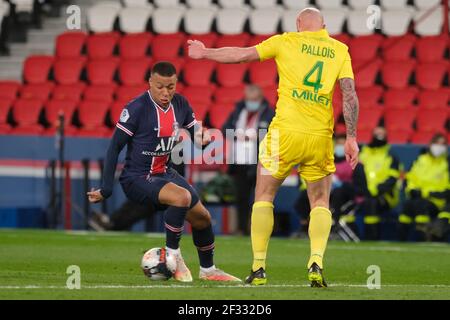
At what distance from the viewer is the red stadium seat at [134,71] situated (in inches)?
855

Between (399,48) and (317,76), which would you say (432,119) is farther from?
(317,76)

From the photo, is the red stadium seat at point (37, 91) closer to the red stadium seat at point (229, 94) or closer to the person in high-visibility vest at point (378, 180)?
the red stadium seat at point (229, 94)

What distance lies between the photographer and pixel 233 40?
21.8 m

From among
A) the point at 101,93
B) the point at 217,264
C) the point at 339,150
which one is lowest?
the point at 217,264

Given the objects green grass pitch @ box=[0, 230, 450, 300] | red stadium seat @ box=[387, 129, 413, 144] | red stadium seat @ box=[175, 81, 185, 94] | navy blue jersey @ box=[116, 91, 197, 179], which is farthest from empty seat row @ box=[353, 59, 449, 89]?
navy blue jersey @ box=[116, 91, 197, 179]

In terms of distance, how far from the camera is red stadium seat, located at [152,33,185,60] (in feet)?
72.6

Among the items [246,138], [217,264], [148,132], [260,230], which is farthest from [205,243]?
[246,138]

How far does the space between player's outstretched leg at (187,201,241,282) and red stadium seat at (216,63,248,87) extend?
10.1 m

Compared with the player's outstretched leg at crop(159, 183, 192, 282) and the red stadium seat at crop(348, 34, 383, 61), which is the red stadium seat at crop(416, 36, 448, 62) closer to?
the red stadium seat at crop(348, 34, 383, 61)

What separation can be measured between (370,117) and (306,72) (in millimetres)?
9599

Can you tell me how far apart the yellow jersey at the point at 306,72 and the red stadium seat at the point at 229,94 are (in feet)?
33.4

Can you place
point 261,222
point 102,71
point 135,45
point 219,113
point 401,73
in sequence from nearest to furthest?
point 261,222 → point 219,113 → point 401,73 → point 102,71 → point 135,45

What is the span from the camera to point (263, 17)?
22.3 metres

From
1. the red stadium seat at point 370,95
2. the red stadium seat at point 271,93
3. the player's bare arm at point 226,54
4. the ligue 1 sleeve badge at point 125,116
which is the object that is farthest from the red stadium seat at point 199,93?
the player's bare arm at point 226,54
